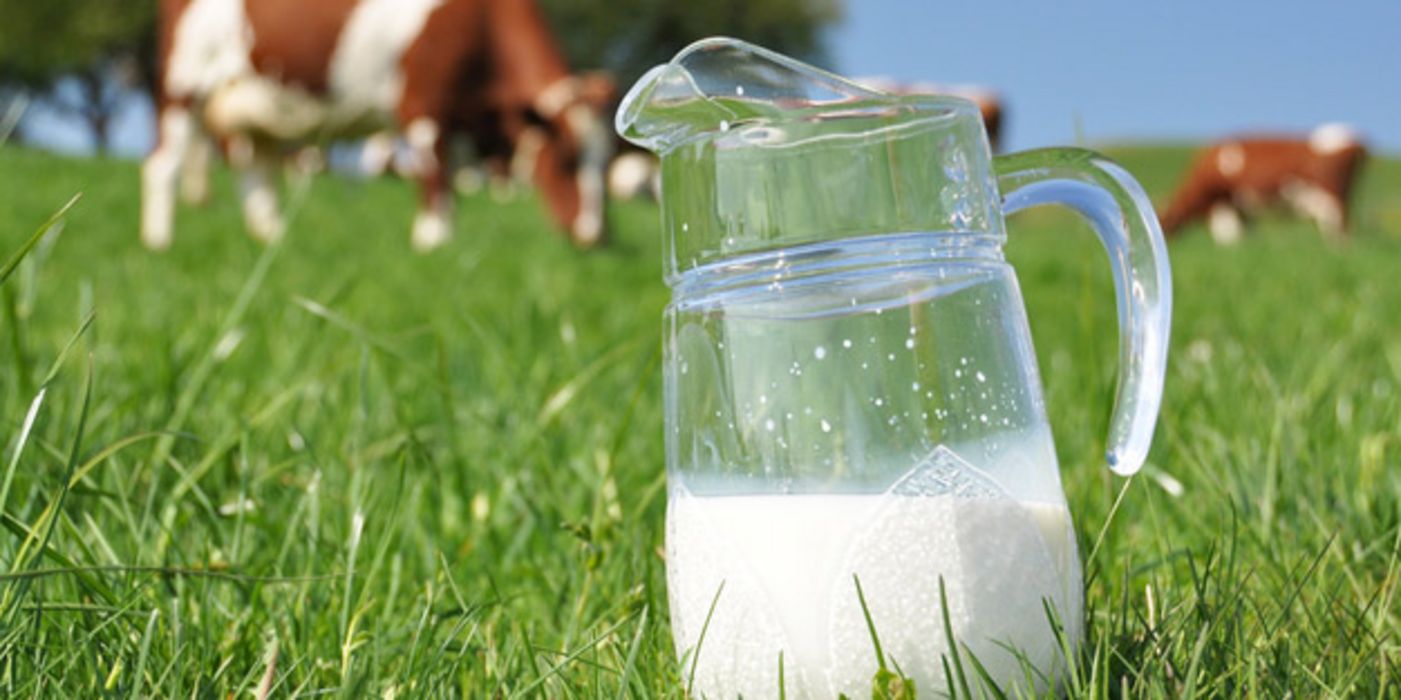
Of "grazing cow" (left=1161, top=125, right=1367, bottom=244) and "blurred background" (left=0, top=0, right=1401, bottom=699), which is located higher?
"grazing cow" (left=1161, top=125, right=1367, bottom=244)

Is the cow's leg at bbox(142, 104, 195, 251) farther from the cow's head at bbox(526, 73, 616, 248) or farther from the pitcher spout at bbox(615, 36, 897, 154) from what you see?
the pitcher spout at bbox(615, 36, 897, 154)

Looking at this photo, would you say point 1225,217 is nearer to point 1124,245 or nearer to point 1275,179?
point 1275,179

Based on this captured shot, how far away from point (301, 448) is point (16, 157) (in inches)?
370

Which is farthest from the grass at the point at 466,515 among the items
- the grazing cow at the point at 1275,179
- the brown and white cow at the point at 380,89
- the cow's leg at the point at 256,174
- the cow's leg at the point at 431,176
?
the grazing cow at the point at 1275,179

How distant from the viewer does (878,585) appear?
2.89 feet

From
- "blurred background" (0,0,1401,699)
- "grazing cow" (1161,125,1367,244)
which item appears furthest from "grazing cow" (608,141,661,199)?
"blurred background" (0,0,1401,699)

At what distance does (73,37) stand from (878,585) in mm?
32303

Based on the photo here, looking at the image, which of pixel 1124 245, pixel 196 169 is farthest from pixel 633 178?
pixel 1124 245

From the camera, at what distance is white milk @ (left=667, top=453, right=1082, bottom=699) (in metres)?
0.88

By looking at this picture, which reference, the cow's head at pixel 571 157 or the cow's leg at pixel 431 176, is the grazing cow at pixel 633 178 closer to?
the cow's head at pixel 571 157

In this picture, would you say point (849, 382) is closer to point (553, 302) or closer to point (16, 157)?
point (553, 302)

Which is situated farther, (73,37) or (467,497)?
(73,37)

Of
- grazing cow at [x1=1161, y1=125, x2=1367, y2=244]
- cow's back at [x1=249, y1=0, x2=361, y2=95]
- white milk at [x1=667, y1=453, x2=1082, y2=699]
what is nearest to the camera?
white milk at [x1=667, y1=453, x2=1082, y2=699]

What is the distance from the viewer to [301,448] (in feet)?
5.74
